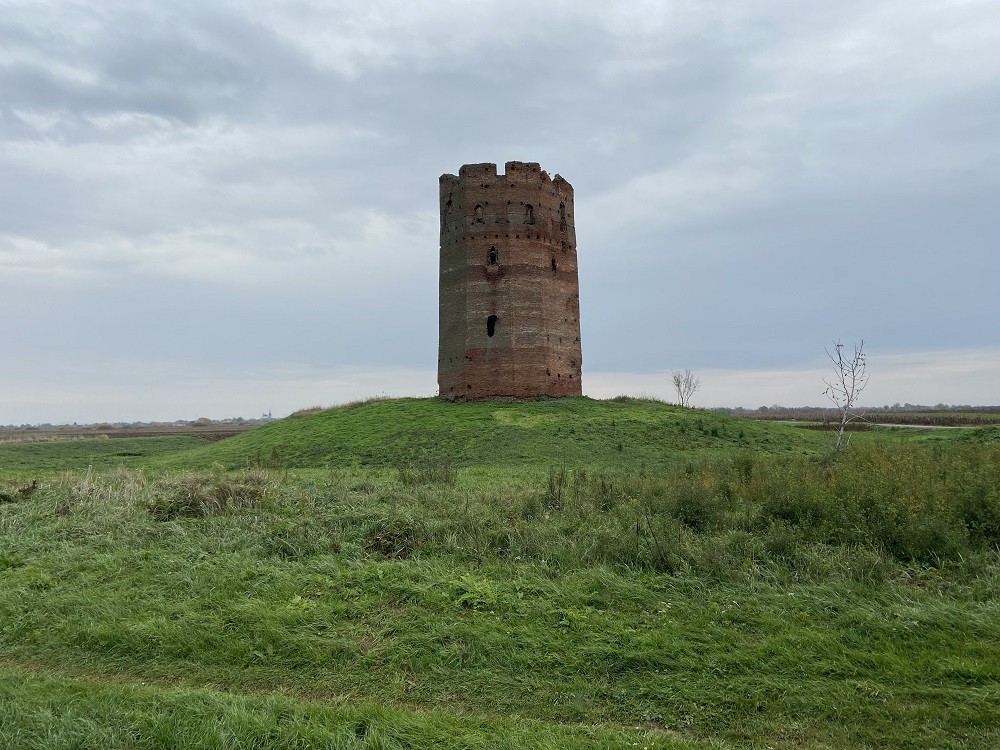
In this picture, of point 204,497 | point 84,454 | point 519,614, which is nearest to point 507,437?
point 204,497

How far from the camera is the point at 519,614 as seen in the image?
6.57 meters

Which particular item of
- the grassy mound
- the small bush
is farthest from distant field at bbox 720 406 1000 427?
the small bush

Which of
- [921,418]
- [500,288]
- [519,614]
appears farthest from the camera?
[921,418]

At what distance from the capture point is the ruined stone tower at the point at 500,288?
3394cm

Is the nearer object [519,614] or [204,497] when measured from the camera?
[519,614]

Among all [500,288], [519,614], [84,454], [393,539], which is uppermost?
[500,288]

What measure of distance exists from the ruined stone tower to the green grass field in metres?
22.2

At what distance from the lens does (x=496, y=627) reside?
6.29m

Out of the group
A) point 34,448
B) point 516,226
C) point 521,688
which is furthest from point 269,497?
point 34,448

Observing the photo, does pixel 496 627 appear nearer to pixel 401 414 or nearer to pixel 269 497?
pixel 269 497

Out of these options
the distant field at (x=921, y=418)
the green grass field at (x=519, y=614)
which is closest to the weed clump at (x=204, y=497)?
the green grass field at (x=519, y=614)

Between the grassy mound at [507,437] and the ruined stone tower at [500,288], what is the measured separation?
1.84 metres

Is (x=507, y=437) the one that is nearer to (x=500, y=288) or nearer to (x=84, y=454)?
(x=500, y=288)

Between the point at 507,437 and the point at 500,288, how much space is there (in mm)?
10677
